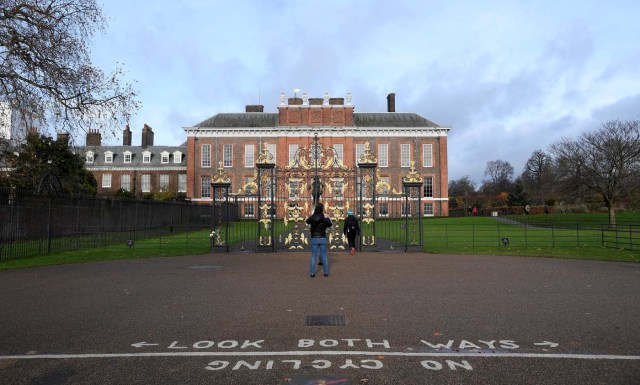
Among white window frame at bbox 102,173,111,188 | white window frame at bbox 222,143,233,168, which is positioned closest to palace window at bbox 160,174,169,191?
white window frame at bbox 102,173,111,188

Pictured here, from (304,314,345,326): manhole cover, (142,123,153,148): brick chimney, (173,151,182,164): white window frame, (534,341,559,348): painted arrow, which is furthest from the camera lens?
(142,123,153,148): brick chimney

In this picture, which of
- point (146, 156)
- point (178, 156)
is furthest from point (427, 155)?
point (146, 156)

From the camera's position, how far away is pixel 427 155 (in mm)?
53969

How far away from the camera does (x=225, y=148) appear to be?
53750 mm

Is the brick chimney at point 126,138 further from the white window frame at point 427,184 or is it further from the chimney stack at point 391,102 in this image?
the white window frame at point 427,184

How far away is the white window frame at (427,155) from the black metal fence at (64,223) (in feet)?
108

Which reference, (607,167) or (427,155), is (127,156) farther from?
(607,167)

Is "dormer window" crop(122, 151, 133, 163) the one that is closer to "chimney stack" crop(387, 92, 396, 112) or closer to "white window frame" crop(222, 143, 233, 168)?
"white window frame" crop(222, 143, 233, 168)

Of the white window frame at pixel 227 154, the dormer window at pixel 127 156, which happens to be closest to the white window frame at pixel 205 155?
the white window frame at pixel 227 154

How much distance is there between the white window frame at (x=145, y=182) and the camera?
63438 millimetres

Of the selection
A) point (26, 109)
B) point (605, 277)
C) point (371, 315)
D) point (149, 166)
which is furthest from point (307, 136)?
Result: point (371, 315)

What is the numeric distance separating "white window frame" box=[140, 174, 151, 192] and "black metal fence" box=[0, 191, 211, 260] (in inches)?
1384

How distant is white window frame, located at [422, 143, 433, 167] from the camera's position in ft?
177

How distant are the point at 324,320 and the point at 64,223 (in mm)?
16922
